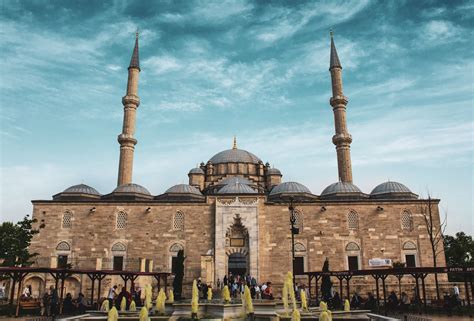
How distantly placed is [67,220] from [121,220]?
3.08 m

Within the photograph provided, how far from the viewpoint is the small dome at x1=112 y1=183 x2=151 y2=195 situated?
25836 mm

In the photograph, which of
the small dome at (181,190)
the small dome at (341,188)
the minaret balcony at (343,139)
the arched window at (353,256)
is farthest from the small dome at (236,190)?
the minaret balcony at (343,139)

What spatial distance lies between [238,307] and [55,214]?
16.0m

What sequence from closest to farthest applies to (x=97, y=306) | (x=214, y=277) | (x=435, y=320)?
(x=435, y=320), (x=97, y=306), (x=214, y=277)

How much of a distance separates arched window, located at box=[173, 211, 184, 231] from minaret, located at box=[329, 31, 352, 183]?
11810 millimetres

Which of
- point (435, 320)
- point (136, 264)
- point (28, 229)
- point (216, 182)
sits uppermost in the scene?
point (216, 182)

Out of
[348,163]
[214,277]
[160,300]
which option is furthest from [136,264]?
[348,163]

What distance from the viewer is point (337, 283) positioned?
22859 mm

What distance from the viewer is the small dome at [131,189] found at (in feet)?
84.8

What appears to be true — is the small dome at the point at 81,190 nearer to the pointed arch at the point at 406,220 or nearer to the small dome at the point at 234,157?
the small dome at the point at 234,157

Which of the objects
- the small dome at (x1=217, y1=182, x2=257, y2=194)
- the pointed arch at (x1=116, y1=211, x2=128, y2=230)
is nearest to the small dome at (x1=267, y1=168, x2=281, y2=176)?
the small dome at (x1=217, y1=182, x2=257, y2=194)

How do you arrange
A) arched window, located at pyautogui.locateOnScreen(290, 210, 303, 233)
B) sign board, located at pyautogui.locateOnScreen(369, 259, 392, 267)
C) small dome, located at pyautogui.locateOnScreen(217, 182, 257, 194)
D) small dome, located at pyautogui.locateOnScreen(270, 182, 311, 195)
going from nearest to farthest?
sign board, located at pyautogui.locateOnScreen(369, 259, 392, 267)
arched window, located at pyautogui.locateOnScreen(290, 210, 303, 233)
small dome, located at pyautogui.locateOnScreen(217, 182, 257, 194)
small dome, located at pyautogui.locateOnScreen(270, 182, 311, 195)

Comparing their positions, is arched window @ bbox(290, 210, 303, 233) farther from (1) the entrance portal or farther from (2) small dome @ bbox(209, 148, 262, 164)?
(2) small dome @ bbox(209, 148, 262, 164)

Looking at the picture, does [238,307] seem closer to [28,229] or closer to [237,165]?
[28,229]
